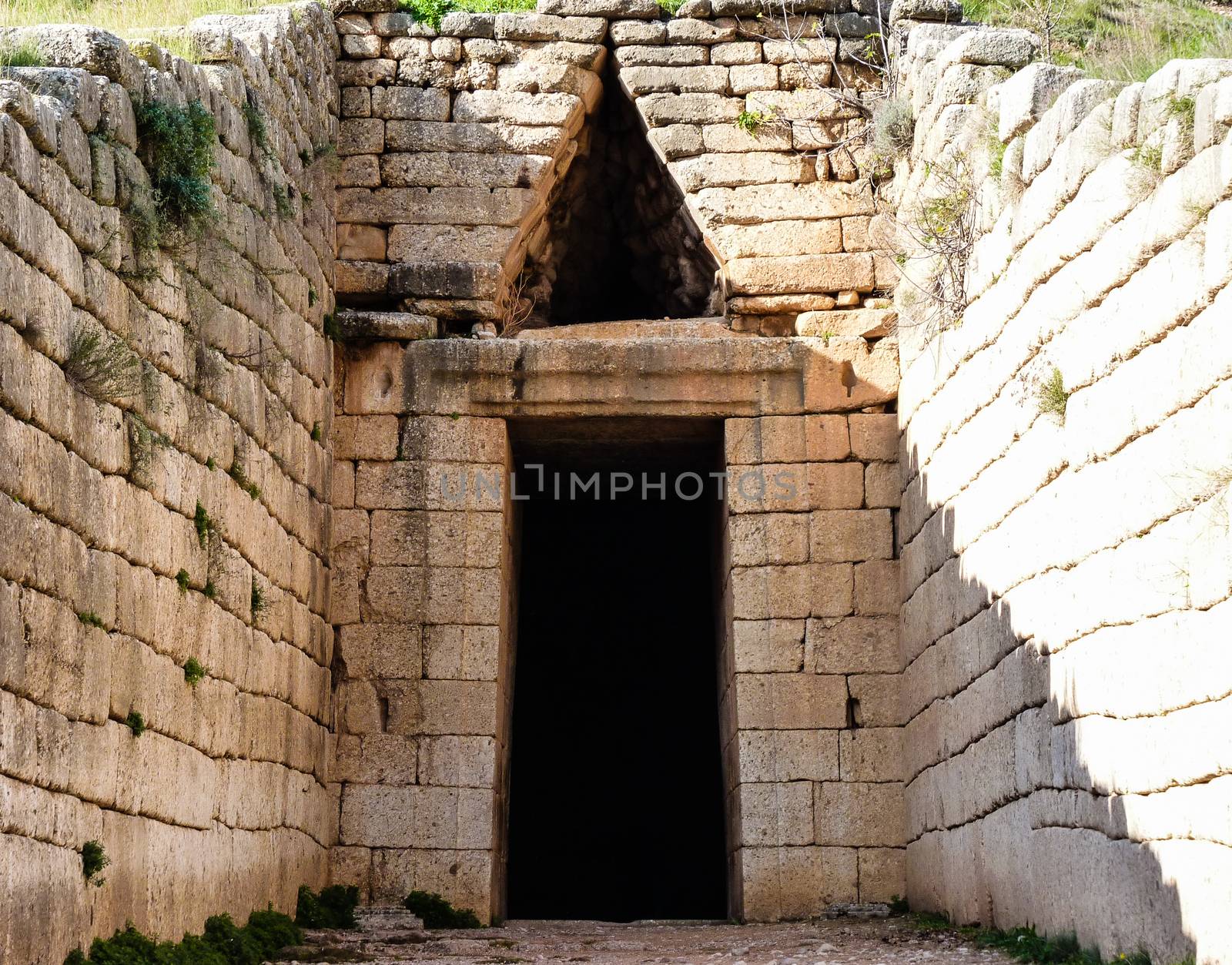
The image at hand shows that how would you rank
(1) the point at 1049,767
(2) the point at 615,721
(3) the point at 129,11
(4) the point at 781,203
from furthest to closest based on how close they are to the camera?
(2) the point at 615,721 → (4) the point at 781,203 → (3) the point at 129,11 → (1) the point at 1049,767

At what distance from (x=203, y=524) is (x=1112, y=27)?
21.9ft

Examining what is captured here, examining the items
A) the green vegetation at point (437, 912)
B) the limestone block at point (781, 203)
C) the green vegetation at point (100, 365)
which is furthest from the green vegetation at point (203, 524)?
the limestone block at point (781, 203)

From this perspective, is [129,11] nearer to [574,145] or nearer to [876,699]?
[574,145]

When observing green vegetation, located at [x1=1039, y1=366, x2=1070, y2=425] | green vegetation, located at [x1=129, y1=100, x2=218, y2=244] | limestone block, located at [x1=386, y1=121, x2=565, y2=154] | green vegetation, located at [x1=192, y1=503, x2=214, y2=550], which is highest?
limestone block, located at [x1=386, y1=121, x2=565, y2=154]

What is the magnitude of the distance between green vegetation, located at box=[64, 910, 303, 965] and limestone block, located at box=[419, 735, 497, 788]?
1.41m

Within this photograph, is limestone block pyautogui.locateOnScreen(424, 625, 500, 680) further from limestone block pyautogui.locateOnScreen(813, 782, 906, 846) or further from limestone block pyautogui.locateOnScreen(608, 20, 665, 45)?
limestone block pyautogui.locateOnScreen(608, 20, 665, 45)

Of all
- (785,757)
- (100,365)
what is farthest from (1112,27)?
(100,365)

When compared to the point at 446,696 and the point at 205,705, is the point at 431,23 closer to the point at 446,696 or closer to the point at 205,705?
the point at 446,696

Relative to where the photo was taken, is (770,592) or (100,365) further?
(770,592)

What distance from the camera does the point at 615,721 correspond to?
13766 mm

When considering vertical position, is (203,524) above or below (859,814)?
above

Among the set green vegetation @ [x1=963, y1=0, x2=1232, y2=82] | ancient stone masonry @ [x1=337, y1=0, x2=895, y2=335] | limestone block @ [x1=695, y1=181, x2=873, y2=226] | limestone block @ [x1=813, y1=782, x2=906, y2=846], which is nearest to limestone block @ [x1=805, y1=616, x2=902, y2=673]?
limestone block @ [x1=813, y1=782, x2=906, y2=846]

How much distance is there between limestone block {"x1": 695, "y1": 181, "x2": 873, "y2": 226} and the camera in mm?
9703

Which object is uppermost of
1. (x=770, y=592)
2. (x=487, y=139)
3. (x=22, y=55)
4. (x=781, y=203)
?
(x=487, y=139)
